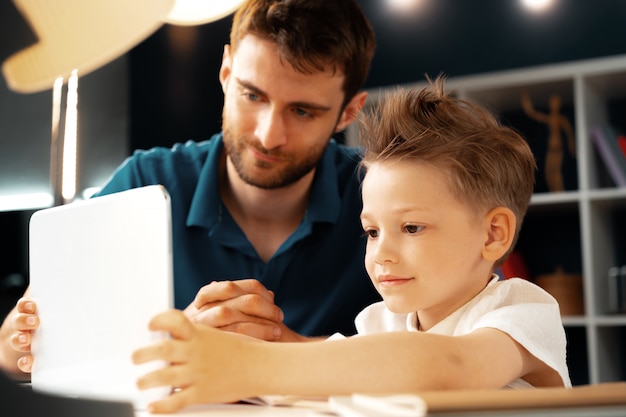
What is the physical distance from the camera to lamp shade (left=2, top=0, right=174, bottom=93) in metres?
0.77

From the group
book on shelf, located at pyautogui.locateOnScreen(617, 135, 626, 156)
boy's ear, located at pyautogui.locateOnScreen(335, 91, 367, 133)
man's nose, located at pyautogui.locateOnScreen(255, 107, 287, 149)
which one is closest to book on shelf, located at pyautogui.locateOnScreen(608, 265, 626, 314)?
book on shelf, located at pyautogui.locateOnScreen(617, 135, 626, 156)

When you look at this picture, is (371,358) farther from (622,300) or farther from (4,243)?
(622,300)

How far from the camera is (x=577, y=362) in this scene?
147 inches

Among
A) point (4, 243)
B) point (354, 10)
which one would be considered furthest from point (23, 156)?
point (354, 10)

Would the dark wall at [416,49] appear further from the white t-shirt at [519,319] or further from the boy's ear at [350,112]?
the white t-shirt at [519,319]

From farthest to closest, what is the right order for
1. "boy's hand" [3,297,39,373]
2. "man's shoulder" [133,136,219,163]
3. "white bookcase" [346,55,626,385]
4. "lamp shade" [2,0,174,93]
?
"white bookcase" [346,55,626,385]
"man's shoulder" [133,136,219,163]
"boy's hand" [3,297,39,373]
"lamp shade" [2,0,174,93]

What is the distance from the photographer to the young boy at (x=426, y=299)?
2.11 feet

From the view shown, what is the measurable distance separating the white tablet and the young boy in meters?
0.07

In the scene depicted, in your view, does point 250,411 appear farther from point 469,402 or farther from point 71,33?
point 71,33

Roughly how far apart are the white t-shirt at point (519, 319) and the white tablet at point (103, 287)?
353 millimetres

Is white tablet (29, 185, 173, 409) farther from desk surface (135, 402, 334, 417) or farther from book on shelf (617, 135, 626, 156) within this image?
book on shelf (617, 135, 626, 156)

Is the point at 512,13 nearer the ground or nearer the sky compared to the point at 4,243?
nearer the sky

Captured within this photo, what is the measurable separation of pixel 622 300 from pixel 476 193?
8.87 feet

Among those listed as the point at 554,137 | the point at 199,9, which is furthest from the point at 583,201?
the point at 199,9
